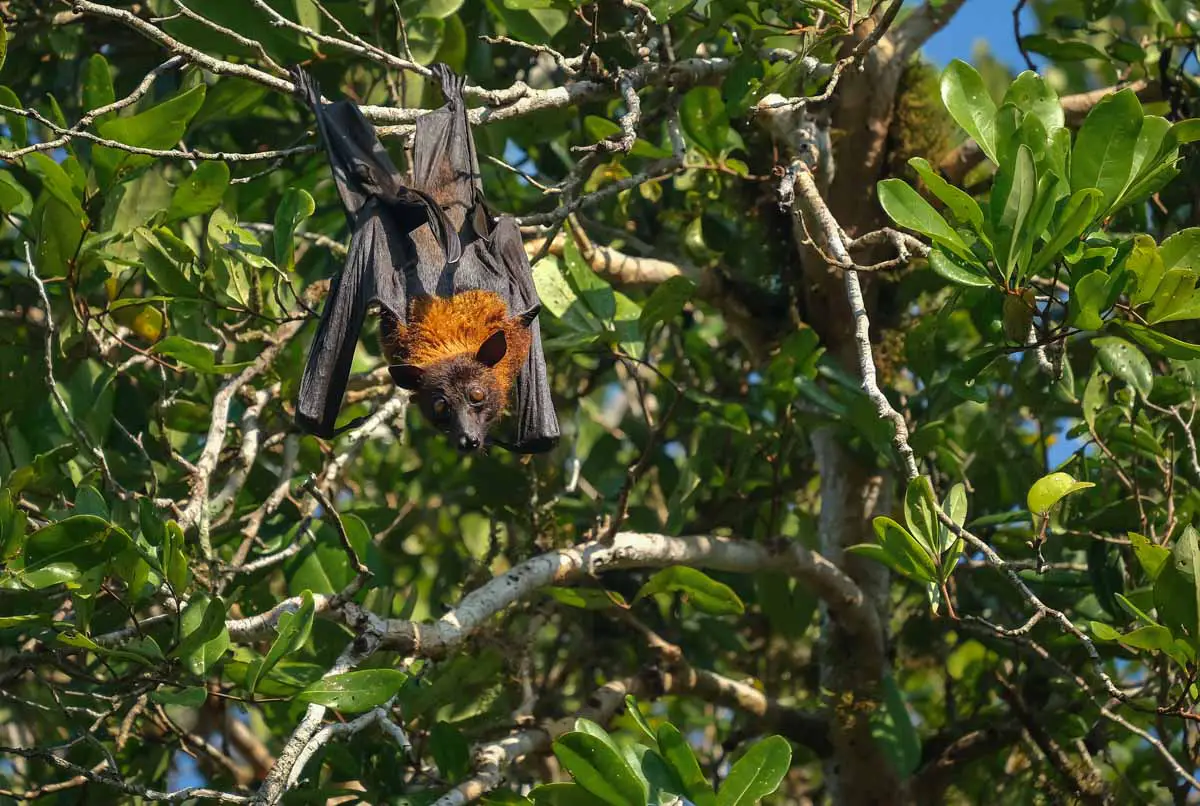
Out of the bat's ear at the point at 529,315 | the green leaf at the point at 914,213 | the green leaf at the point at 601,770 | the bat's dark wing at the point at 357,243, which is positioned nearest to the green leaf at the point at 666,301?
the bat's ear at the point at 529,315

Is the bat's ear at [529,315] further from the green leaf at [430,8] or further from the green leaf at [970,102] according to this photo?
the green leaf at [970,102]

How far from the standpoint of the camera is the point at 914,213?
391 cm

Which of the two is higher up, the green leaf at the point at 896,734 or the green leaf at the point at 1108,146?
the green leaf at the point at 1108,146

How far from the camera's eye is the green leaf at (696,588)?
15.6 ft

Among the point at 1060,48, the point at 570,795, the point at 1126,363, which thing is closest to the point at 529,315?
the point at 570,795

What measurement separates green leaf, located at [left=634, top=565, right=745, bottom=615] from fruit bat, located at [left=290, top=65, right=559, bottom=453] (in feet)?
2.64

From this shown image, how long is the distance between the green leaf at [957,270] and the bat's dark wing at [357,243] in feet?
6.65

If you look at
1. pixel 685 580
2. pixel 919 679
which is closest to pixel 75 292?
pixel 685 580

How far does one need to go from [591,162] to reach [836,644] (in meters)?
2.52

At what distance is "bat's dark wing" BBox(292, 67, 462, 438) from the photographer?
486 cm

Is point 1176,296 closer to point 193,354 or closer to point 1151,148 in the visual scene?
point 1151,148

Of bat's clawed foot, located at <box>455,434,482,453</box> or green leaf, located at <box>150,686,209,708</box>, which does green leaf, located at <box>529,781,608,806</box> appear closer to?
green leaf, located at <box>150,686,209,708</box>

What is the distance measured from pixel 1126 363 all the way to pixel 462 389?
8.20 ft

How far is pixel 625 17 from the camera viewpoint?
20.1 feet
